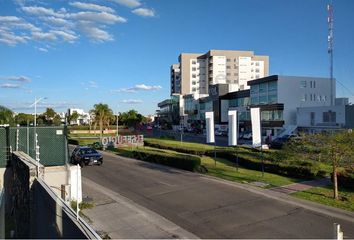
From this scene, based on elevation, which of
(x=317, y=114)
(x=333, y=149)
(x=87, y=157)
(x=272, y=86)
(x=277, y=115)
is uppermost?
(x=272, y=86)

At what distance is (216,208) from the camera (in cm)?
1515

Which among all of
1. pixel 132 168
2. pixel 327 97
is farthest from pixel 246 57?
pixel 132 168

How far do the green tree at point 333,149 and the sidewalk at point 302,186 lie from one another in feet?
5.90

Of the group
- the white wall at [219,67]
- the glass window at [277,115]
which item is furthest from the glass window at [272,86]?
the white wall at [219,67]

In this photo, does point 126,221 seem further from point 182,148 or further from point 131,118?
point 131,118

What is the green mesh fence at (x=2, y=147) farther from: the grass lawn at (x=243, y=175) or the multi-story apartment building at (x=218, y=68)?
the multi-story apartment building at (x=218, y=68)

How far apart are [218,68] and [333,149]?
119109 mm

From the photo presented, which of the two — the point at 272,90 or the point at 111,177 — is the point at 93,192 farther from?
the point at 272,90

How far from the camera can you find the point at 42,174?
470 inches

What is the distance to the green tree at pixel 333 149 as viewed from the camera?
647 inches

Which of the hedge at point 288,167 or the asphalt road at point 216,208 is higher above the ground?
the hedge at point 288,167

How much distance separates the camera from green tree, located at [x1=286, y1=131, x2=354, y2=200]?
53.9ft

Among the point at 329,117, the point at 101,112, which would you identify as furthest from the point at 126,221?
the point at 101,112

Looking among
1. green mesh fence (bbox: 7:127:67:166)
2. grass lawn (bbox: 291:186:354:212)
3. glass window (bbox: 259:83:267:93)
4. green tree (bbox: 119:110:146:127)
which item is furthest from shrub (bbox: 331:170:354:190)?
green tree (bbox: 119:110:146:127)
